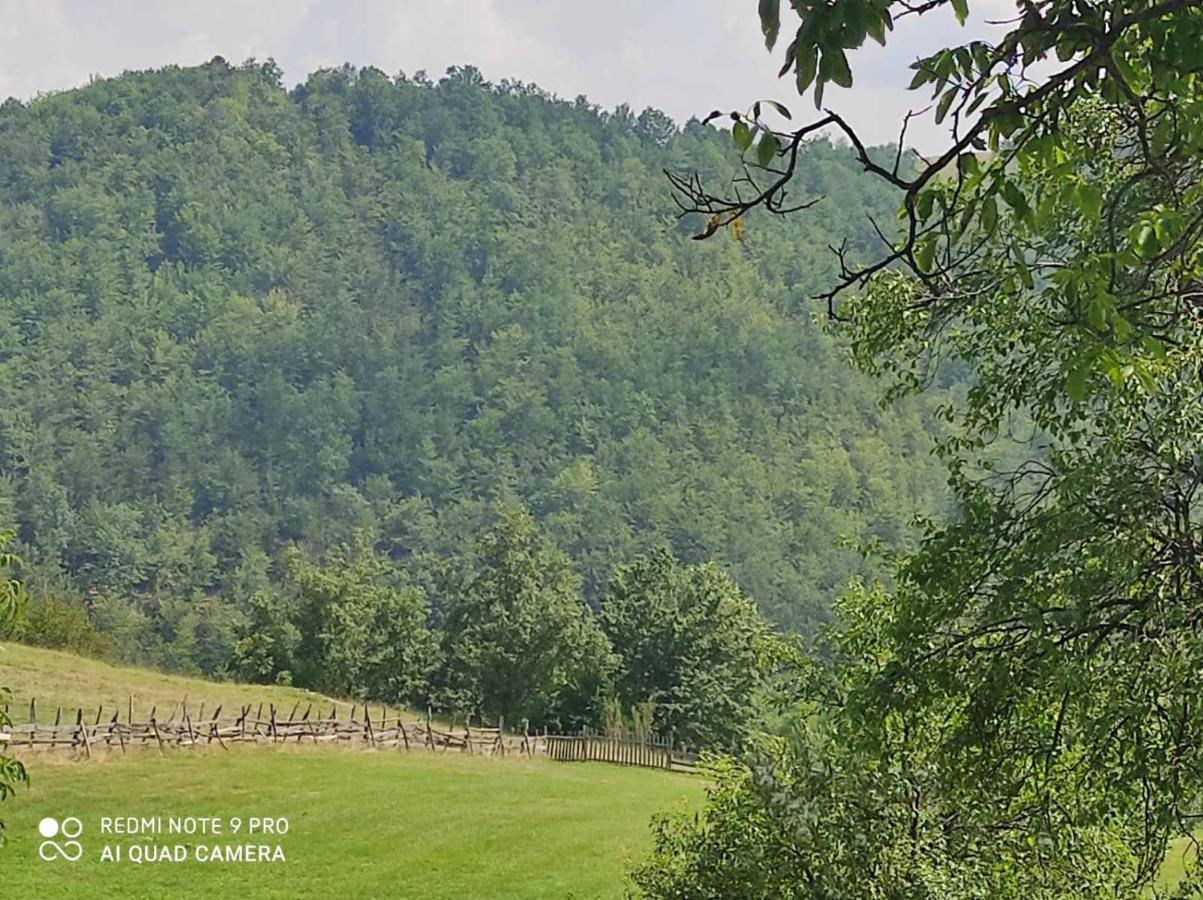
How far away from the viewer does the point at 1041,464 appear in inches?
216

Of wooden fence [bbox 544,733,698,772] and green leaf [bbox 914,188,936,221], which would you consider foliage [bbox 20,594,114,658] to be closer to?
wooden fence [bbox 544,733,698,772]

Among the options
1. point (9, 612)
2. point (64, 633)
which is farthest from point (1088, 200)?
point (64, 633)

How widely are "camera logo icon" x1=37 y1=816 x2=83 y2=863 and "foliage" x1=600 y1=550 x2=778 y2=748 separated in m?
31.4

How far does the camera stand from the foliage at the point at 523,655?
53.4 meters

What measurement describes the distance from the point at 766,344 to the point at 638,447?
91.6ft

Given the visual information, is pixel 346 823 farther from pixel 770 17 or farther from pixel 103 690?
pixel 770 17

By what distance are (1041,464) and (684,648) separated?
49.7 meters

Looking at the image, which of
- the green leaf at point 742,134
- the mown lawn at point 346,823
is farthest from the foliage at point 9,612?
the mown lawn at point 346,823

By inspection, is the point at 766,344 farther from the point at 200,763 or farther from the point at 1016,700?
the point at 1016,700

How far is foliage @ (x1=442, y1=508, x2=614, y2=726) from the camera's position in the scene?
53438mm

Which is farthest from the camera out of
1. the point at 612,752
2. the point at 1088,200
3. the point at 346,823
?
the point at 612,752

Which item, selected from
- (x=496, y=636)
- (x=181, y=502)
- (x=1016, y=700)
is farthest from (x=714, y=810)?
(x=181, y=502)

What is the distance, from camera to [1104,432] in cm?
489

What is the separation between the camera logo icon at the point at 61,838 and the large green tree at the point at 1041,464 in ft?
55.5
